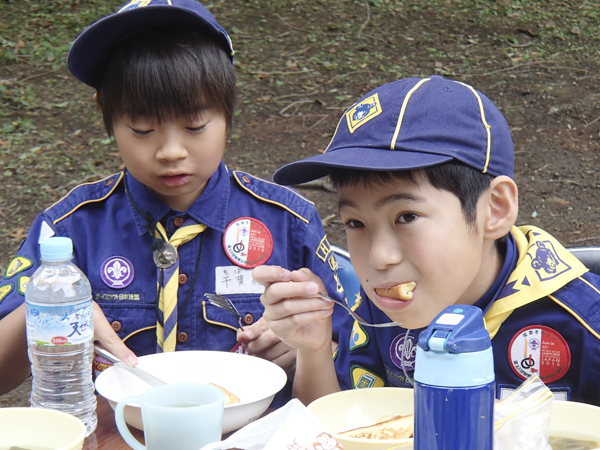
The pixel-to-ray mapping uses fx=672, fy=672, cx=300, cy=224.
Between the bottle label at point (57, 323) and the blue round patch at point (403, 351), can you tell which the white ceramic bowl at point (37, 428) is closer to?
the bottle label at point (57, 323)

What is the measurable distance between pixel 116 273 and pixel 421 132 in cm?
103

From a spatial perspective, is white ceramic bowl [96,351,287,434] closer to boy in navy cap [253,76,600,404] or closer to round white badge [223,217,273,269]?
boy in navy cap [253,76,600,404]

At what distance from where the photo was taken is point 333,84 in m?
6.62

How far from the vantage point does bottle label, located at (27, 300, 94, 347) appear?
1241 millimetres

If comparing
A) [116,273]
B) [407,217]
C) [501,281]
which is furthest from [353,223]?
[116,273]

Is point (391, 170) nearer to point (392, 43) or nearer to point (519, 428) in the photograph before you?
point (519, 428)

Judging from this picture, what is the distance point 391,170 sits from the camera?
49.7 inches

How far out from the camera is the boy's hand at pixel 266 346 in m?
1.70

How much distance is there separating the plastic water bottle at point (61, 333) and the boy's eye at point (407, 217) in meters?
0.63

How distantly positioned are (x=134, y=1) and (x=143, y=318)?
898 millimetres

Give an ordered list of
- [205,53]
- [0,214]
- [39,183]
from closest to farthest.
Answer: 1. [205,53]
2. [0,214]
3. [39,183]

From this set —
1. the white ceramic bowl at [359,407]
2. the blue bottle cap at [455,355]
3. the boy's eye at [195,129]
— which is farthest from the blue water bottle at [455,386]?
the boy's eye at [195,129]

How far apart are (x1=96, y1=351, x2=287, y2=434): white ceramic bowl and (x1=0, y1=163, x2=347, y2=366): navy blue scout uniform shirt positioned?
443mm

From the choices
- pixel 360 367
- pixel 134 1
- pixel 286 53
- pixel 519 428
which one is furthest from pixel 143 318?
pixel 286 53
